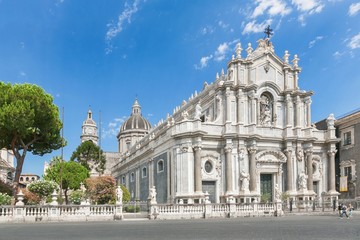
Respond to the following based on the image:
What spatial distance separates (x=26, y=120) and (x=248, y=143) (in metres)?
20.8

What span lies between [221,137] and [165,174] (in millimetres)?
6990

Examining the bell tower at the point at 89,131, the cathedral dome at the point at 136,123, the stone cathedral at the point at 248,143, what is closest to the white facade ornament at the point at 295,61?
the stone cathedral at the point at 248,143

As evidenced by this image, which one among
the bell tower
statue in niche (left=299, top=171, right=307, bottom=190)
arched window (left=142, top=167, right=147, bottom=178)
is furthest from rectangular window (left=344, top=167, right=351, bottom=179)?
the bell tower

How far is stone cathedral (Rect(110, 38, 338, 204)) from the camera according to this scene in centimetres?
3838

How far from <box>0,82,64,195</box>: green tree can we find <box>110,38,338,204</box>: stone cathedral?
11.1 metres

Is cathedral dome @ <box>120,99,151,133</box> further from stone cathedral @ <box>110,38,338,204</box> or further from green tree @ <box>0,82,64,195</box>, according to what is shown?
green tree @ <box>0,82,64,195</box>

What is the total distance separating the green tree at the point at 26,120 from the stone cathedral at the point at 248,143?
11.1m

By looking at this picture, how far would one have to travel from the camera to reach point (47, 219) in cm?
2623

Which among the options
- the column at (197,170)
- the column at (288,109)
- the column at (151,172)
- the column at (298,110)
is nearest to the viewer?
the column at (197,170)

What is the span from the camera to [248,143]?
1596 inches

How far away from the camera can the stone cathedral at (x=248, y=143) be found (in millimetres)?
38375

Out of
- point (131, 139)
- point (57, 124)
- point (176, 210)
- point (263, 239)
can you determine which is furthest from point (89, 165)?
point (263, 239)

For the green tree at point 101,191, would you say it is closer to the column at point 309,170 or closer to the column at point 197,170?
the column at point 197,170

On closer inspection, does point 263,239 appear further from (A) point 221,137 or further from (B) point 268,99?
(B) point 268,99
